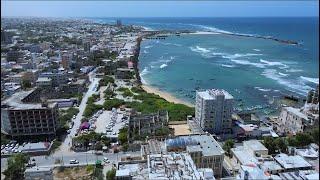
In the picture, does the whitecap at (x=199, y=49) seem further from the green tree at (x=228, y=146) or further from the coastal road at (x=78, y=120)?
the green tree at (x=228, y=146)

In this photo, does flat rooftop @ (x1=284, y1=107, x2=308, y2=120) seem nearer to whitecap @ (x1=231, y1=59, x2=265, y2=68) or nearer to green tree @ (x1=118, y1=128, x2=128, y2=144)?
green tree @ (x1=118, y1=128, x2=128, y2=144)

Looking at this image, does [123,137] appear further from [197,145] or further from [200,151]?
[200,151]

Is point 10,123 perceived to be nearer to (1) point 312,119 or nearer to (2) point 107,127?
(2) point 107,127

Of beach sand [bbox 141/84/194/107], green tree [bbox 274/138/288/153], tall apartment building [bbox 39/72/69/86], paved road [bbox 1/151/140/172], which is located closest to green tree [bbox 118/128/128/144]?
paved road [bbox 1/151/140/172]

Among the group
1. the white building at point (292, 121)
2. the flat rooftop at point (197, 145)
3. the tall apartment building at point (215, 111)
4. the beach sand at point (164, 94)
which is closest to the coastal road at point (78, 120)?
the beach sand at point (164, 94)

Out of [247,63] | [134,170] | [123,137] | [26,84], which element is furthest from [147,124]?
[247,63]

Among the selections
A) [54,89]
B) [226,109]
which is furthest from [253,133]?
[54,89]
